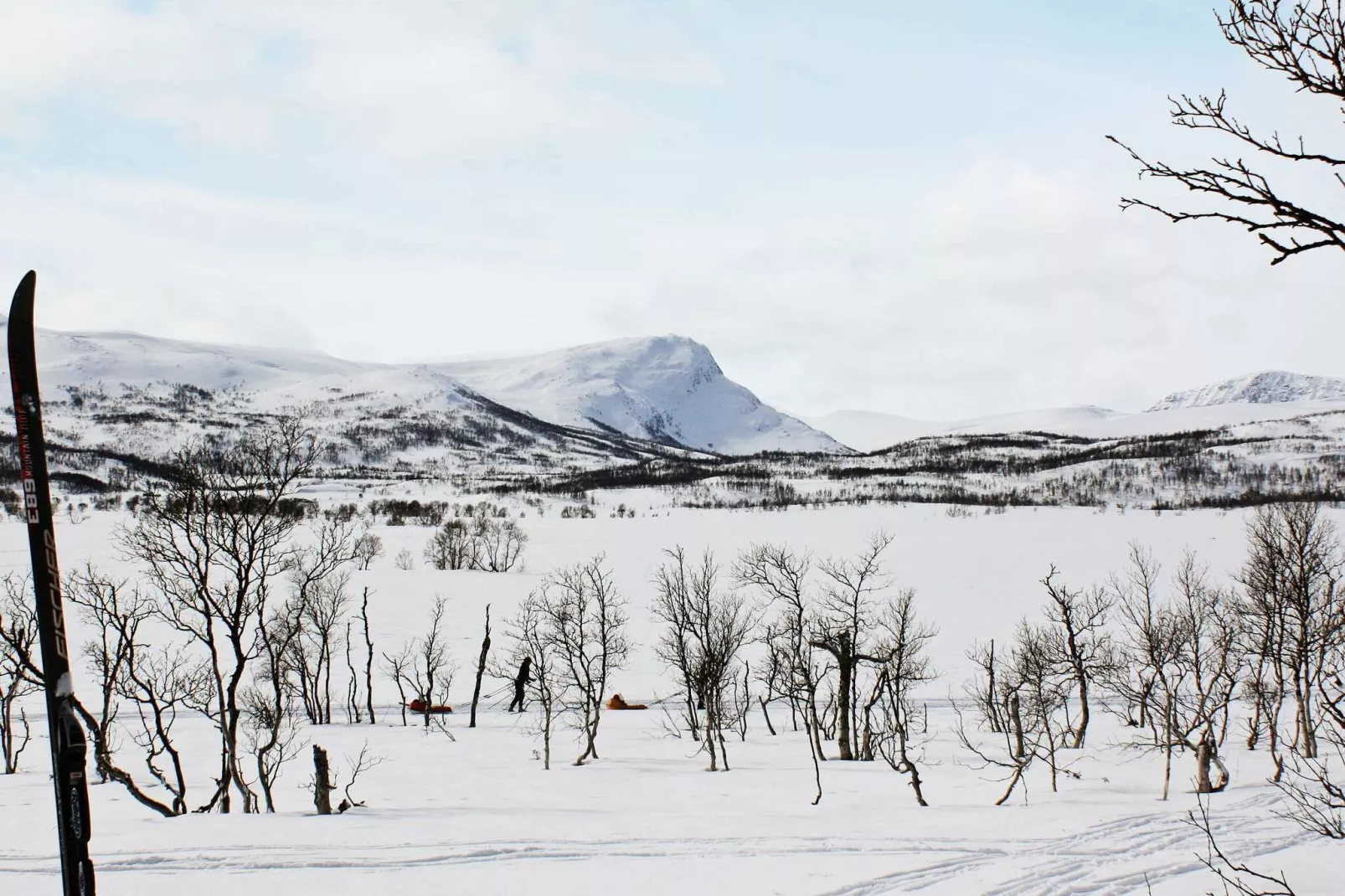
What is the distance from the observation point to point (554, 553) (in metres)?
106

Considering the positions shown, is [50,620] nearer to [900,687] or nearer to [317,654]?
[900,687]

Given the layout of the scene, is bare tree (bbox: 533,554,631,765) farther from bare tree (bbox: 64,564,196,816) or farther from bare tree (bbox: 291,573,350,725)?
bare tree (bbox: 64,564,196,816)

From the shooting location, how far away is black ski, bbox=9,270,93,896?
847 centimetres

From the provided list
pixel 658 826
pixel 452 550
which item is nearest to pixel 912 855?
pixel 658 826

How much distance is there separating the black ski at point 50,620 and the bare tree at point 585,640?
90.4ft

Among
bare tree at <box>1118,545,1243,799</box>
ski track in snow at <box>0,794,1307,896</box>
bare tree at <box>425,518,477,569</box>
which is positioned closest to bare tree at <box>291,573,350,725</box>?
ski track in snow at <box>0,794,1307,896</box>

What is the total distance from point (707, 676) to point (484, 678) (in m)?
28.8

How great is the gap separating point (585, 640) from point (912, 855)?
47483mm

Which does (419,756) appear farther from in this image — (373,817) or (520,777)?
(373,817)

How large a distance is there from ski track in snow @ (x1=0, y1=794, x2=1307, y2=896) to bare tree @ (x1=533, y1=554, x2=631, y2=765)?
17.6 metres

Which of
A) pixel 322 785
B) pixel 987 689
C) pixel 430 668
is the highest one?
pixel 322 785

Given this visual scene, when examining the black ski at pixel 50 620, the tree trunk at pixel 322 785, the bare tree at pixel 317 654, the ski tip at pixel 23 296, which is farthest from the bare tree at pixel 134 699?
the bare tree at pixel 317 654

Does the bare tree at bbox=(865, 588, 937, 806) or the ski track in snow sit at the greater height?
the ski track in snow

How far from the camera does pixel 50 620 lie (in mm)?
8742
